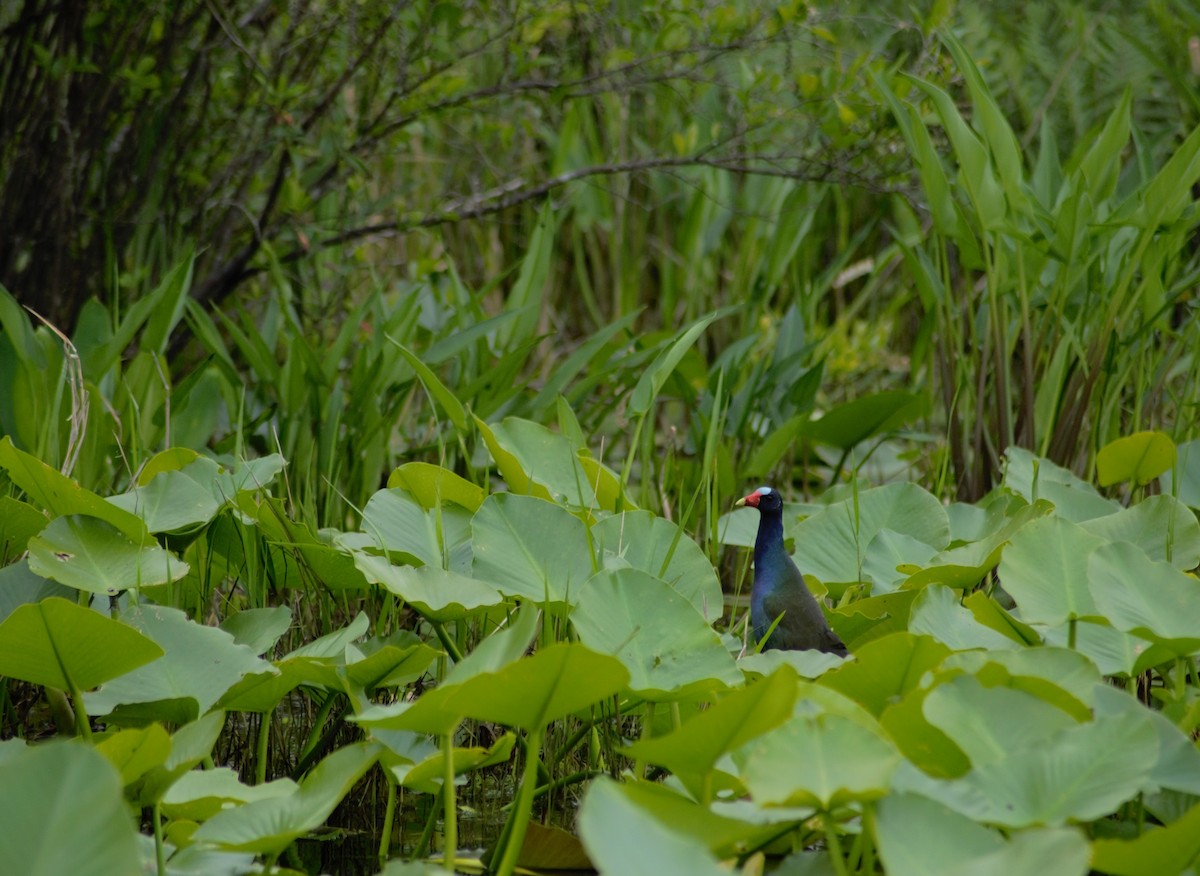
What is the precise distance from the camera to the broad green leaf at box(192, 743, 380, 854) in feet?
3.61

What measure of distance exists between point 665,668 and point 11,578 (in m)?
0.75

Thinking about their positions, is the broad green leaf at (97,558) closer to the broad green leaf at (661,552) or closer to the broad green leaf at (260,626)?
the broad green leaf at (260,626)

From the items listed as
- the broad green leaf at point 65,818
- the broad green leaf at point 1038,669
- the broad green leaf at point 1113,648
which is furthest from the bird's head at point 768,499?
the broad green leaf at point 65,818

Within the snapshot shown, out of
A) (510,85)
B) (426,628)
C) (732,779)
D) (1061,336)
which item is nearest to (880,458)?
(1061,336)

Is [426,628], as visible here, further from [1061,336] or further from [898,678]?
[1061,336]

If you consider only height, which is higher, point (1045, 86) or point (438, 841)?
point (1045, 86)

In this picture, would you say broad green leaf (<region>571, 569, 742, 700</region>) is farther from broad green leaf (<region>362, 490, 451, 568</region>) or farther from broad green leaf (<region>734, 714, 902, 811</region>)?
broad green leaf (<region>362, 490, 451, 568</region>)

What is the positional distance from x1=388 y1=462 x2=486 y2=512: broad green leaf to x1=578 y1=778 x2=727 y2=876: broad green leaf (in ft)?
2.47

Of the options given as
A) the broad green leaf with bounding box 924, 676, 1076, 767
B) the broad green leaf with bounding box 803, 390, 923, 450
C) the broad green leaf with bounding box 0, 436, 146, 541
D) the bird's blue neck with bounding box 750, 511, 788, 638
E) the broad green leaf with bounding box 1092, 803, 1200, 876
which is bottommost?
the broad green leaf with bounding box 803, 390, 923, 450

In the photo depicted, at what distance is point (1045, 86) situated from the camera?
5.01 m

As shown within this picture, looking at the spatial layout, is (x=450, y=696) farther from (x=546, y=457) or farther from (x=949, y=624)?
(x=546, y=457)

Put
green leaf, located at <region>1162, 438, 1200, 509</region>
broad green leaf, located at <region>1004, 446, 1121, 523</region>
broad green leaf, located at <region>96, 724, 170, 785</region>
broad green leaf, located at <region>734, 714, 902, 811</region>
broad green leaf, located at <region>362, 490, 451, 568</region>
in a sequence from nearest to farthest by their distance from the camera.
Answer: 1. broad green leaf, located at <region>734, 714, 902, 811</region>
2. broad green leaf, located at <region>96, 724, 170, 785</region>
3. broad green leaf, located at <region>362, 490, 451, 568</region>
4. broad green leaf, located at <region>1004, 446, 1121, 523</region>
5. green leaf, located at <region>1162, 438, 1200, 509</region>

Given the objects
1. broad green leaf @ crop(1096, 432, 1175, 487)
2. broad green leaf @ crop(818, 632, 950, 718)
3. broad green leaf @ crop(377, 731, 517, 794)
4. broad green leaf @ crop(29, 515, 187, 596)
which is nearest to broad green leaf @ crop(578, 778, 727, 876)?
broad green leaf @ crop(377, 731, 517, 794)

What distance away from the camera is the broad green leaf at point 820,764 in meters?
1.02
